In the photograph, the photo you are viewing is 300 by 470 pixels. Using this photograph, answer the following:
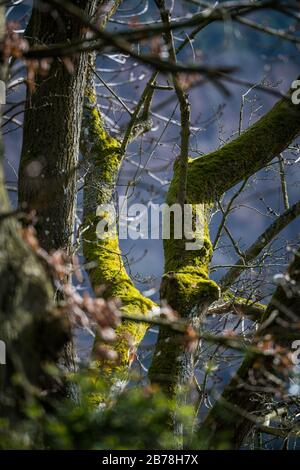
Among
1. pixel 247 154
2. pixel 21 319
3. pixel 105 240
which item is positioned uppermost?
pixel 247 154

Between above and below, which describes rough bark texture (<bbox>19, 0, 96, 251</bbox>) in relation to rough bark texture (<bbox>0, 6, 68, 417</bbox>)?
above

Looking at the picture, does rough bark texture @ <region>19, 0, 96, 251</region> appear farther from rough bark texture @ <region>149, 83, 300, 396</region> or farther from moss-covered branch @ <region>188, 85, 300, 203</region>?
moss-covered branch @ <region>188, 85, 300, 203</region>

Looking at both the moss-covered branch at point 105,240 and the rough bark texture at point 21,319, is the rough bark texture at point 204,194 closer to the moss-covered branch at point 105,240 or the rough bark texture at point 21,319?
the moss-covered branch at point 105,240

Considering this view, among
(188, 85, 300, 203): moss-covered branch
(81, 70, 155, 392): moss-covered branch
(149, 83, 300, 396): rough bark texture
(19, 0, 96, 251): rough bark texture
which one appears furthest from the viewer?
(188, 85, 300, 203): moss-covered branch

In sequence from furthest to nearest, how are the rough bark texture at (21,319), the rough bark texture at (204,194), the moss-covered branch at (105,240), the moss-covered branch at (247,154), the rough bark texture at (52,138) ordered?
the moss-covered branch at (247,154)
the moss-covered branch at (105,240)
the rough bark texture at (204,194)
the rough bark texture at (52,138)
the rough bark texture at (21,319)

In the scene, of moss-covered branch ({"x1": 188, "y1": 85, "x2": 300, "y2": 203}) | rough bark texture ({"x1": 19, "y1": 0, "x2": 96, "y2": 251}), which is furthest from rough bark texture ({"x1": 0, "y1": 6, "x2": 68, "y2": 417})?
moss-covered branch ({"x1": 188, "y1": 85, "x2": 300, "y2": 203})

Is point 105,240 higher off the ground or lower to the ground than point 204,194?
lower

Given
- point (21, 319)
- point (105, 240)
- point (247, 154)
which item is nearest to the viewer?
point (21, 319)

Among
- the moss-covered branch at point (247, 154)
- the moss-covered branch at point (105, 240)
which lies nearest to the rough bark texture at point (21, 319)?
the moss-covered branch at point (105, 240)

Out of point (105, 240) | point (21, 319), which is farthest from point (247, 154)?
point (21, 319)

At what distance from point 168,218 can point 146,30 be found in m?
3.06

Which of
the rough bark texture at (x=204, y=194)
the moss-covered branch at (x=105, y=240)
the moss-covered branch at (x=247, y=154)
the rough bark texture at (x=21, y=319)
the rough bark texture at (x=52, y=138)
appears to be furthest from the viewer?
the moss-covered branch at (x=247, y=154)

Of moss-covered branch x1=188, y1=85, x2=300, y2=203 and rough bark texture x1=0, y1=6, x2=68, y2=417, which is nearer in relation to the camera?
rough bark texture x1=0, y1=6, x2=68, y2=417

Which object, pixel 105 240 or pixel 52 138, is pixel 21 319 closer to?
pixel 52 138
